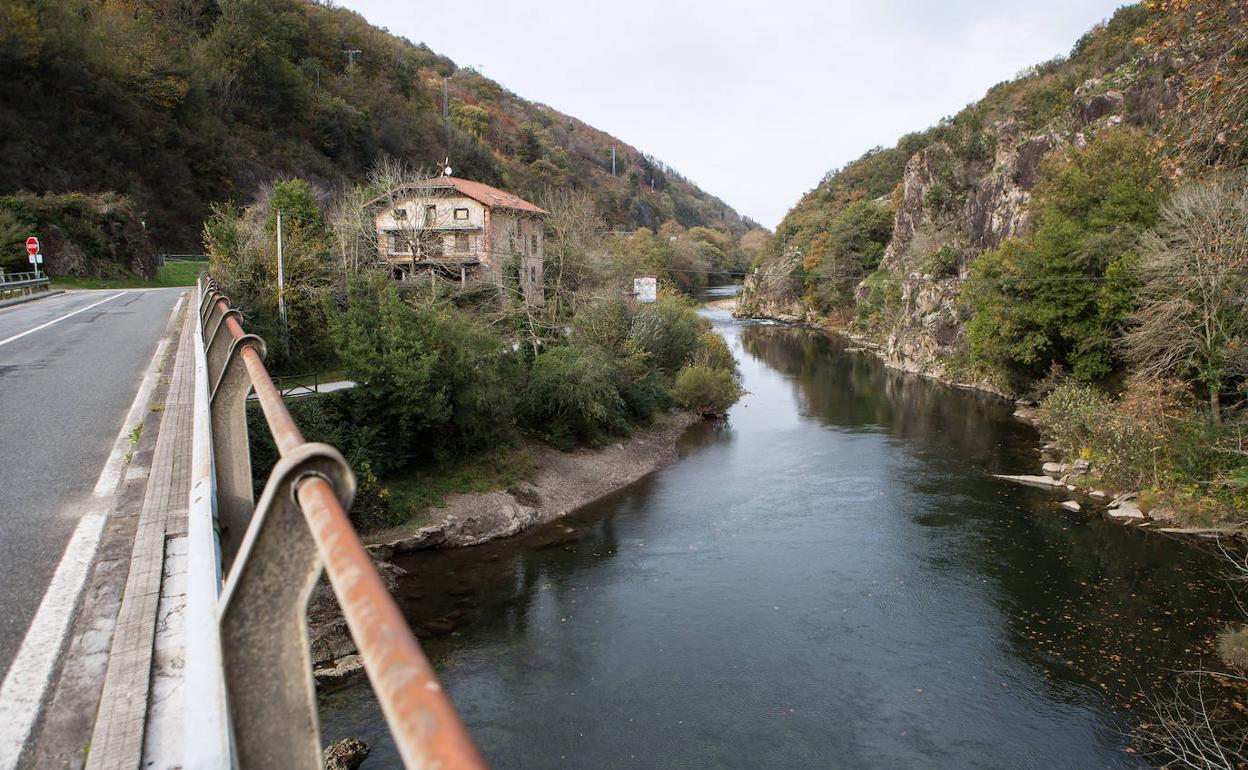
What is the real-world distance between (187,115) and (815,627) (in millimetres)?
52938

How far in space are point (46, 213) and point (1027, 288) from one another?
153ft

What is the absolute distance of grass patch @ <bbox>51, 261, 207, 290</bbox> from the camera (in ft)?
113

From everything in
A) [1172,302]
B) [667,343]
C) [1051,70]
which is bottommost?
[667,343]

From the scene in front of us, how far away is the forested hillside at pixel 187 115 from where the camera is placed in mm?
38469

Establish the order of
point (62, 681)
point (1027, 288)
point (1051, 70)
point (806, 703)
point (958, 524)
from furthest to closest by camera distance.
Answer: point (1051, 70), point (1027, 288), point (958, 524), point (806, 703), point (62, 681)

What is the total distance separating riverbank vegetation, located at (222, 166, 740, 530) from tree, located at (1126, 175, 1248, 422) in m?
17.9

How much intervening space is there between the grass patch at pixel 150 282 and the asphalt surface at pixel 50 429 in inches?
774

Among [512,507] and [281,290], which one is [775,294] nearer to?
[512,507]

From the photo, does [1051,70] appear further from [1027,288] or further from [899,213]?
[1027,288]

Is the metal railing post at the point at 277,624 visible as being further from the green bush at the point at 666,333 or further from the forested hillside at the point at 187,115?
the forested hillside at the point at 187,115

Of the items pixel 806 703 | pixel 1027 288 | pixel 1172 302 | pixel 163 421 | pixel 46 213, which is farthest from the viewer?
pixel 46 213

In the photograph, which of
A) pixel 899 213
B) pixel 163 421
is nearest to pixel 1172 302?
pixel 163 421

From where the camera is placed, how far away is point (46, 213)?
35281 millimetres

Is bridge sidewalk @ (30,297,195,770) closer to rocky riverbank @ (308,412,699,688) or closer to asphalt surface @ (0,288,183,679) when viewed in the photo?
asphalt surface @ (0,288,183,679)
